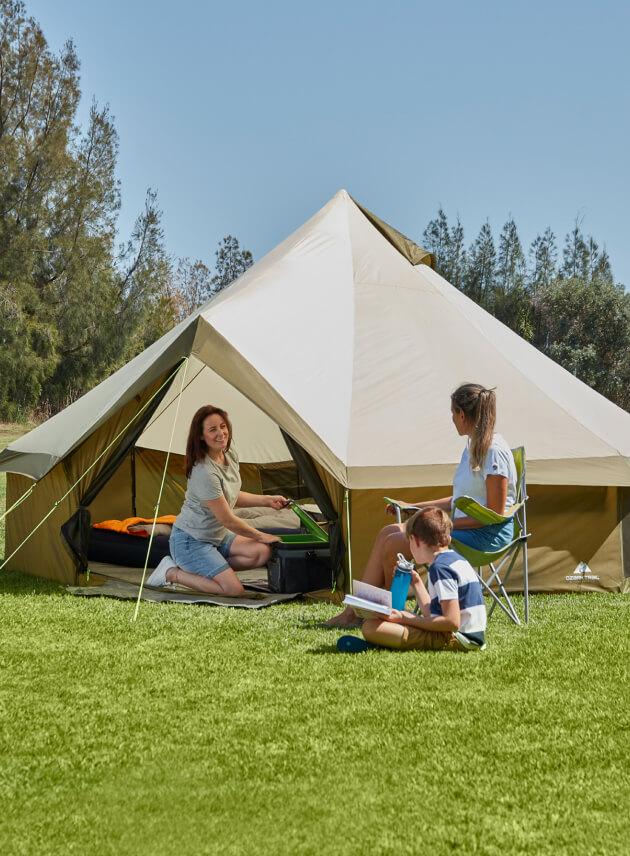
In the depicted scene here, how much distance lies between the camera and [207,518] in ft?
17.0

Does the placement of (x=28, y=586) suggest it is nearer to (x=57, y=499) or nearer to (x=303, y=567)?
(x=57, y=499)

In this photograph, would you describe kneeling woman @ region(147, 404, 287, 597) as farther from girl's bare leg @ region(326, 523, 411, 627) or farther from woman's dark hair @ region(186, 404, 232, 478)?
girl's bare leg @ region(326, 523, 411, 627)

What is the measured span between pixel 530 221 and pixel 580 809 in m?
35.7

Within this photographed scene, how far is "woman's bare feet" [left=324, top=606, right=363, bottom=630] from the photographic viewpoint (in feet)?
13.9

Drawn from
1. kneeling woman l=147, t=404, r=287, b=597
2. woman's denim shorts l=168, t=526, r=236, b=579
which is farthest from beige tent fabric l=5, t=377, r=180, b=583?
woman's denim shorts l=168, t=526, r=236, b=579

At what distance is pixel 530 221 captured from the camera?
36219 millimetres

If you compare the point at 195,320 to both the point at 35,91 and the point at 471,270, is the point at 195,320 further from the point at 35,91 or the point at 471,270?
the point at 471,270

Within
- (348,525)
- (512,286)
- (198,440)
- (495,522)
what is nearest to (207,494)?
(198,440)

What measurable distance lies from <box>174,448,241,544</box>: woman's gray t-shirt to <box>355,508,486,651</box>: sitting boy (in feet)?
5.33

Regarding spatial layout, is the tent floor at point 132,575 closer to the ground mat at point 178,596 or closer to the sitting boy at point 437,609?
the ground mat at point 178,596

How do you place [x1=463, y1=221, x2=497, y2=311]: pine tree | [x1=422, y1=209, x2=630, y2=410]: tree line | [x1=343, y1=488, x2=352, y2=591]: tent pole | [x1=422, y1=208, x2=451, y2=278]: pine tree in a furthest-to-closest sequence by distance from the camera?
[x1=422, y1=208, x2=451, y2=278]: pine tree < [x1=463, y1=221, x2=497, y2=311]: pine tree < [x1=422, y1=209, x2=630, y2=410]: tree line < [x1=343, y1=488, x2=352, y2=591]: tent pole

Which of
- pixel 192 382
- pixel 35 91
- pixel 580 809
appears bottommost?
pixel 580 809

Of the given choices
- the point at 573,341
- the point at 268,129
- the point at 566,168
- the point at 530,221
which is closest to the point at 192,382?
the point at 268,129

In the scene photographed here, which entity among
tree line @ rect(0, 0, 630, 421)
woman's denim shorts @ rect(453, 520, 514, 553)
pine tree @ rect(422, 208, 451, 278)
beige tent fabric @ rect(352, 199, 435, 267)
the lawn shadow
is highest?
pine tree @ rect(422, 208, 451, 278)
